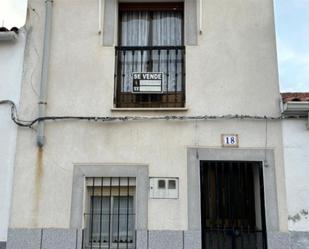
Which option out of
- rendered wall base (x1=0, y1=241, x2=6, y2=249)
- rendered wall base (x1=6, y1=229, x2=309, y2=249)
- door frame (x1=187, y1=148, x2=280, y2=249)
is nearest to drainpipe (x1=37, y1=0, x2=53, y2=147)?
rendered wall base (x1=6, y1=229, x2=309, y2=249)

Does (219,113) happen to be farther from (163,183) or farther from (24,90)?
(24,90)

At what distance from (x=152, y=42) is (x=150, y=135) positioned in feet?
5.80

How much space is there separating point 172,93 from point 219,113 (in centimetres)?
89

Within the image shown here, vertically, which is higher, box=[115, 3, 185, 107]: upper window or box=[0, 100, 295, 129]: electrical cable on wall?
box=[115, 3, 185, 107]: upper window

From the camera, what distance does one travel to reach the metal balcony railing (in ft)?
22.8

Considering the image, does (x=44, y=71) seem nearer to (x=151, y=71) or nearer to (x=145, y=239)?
(x=151, y=71)

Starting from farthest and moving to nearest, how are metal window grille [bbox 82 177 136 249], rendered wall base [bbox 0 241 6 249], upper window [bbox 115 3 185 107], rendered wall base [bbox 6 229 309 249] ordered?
upper window [bbox 115 3 185 107], metal window grille [bbox 82 177 136 249], rendered wall base [bbox 0 241 6 249], rendered wall base [bbox 6 229 309 249]

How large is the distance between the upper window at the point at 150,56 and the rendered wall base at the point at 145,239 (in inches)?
84.4

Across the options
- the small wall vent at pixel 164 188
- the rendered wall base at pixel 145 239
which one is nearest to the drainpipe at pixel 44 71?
the rendered wall base at pixel 145 239

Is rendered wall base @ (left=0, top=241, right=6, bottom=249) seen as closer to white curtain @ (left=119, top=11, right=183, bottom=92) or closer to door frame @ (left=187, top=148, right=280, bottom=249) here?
door frame @ (left=187, top=148, right=280, bottom=249)

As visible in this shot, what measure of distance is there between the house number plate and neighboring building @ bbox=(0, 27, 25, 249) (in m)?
3.38

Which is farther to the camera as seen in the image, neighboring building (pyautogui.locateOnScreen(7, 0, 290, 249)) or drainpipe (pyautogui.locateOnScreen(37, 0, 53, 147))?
drainpipe (pyautogui.locateOnScreen(37, 0, 53, 147))

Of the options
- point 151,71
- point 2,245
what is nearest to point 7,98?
point 2,245

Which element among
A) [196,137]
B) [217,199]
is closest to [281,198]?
[217,199]
